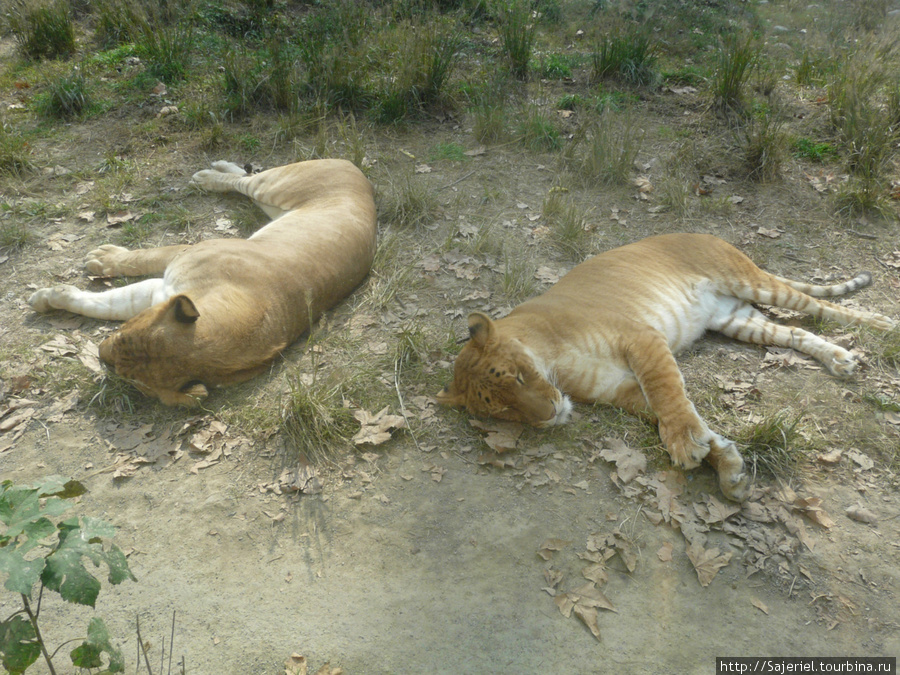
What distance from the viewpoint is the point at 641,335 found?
15.6ft

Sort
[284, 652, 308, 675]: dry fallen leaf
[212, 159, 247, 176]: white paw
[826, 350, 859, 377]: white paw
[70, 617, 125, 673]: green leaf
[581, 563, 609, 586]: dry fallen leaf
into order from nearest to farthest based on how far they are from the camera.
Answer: [70, 617, 125, 673]: green leaf
[284, 652, 308, 675]: dry fallen leaf
[581, 563, 609, 586]: dry fallen leaf
[826, 350, 859, 377]: white paw
[212, 159, 247, 176]: white paw

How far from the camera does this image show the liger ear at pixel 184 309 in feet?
14.0

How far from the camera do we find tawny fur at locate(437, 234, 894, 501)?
423cm

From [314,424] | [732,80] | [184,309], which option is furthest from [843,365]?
[184,309]

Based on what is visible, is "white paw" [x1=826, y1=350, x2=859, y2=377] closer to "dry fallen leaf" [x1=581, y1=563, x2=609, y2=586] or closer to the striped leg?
the striped leg

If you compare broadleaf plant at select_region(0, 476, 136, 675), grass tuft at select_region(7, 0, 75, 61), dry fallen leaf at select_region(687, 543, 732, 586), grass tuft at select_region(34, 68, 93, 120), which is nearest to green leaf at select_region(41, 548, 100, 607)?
broadleaf plant at select_region(0, 476, 136, 675)

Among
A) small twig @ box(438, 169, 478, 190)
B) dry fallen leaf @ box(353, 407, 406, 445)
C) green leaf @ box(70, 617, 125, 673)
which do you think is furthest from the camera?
small twig @ box(438, 169, 478, 190)

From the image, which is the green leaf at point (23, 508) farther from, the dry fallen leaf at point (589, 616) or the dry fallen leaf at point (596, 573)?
the dry fallen leaf at point (596, 573)

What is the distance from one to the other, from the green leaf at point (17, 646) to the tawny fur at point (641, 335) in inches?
105

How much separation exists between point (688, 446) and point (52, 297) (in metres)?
5.08

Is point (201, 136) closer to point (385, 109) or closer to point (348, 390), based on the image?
point (385, 109)

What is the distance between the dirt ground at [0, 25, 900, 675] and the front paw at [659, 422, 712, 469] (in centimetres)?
15

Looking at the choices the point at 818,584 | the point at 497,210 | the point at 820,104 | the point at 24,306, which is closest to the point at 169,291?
the point at 24,306

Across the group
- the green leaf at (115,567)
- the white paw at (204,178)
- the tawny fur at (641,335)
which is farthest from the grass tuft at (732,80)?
the green leaf at (115,567)
